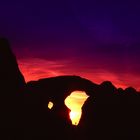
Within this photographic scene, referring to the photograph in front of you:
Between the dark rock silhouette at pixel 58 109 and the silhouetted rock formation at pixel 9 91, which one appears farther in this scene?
the dark rock silhouette at pixel 58 109

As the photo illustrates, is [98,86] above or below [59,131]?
above

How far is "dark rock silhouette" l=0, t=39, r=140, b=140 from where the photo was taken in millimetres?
41781

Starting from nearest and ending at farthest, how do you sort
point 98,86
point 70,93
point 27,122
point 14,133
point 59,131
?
point 14,133
point 27,122
point 59,131
point 70,93
point 98,86

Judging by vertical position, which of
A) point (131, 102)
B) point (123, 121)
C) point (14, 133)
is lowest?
point (14, 133)

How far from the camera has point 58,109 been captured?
5562 centimetres

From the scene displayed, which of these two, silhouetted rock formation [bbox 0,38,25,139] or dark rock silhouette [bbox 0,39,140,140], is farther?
dark rock silhouette [bbox 0,39,140,140]

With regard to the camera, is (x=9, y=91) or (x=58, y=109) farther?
(x=58, y=109)

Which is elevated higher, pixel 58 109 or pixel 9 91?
pixel 9 91

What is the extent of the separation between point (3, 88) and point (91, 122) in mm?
24110

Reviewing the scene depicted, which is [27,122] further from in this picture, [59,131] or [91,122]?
[91,122]

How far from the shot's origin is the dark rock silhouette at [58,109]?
41781 millimetres

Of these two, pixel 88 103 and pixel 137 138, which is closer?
pixel 137 138

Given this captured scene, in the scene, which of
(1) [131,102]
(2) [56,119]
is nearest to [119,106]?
(1) [131,102]

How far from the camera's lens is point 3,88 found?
41.8 m
